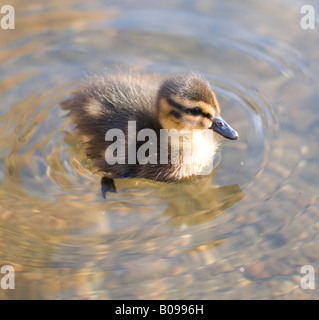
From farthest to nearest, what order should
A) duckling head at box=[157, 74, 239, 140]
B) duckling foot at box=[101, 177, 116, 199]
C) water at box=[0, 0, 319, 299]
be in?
1. duckling foot at box=[101, 177, 116, 199]
2. duckling head at box=[157, 74, 239, 140]
3. water at box=[0, 0, 319, 299]

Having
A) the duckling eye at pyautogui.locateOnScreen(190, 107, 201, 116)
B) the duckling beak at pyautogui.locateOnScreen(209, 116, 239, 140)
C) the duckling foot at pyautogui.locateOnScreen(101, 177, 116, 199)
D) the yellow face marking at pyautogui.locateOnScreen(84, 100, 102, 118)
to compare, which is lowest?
the duckling foot at pyautogui.locateOnScreen(101, 177, 116, 199)

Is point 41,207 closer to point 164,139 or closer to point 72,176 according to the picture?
point 72,176

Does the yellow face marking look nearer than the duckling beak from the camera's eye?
No

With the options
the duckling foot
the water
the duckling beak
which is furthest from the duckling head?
the duckling foot

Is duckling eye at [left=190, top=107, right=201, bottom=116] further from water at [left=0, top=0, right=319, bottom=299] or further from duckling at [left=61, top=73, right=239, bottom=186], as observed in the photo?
water at [left=0, top=0, right=319, bottom=299]

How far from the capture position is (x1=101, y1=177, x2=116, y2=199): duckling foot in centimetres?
284

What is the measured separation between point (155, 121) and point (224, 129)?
409 millimetres

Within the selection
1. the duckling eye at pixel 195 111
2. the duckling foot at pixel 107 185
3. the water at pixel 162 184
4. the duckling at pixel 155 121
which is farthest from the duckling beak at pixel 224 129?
the duckling foot at pixel 107 185

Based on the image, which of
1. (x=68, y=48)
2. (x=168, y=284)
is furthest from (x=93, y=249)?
(x=68, y=48)

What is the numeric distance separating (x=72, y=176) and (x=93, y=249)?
58 cm

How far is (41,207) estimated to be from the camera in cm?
276

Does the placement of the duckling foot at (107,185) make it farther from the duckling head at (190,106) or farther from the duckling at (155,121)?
the duckling head at (190,106)

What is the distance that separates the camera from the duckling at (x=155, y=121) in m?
2.76
